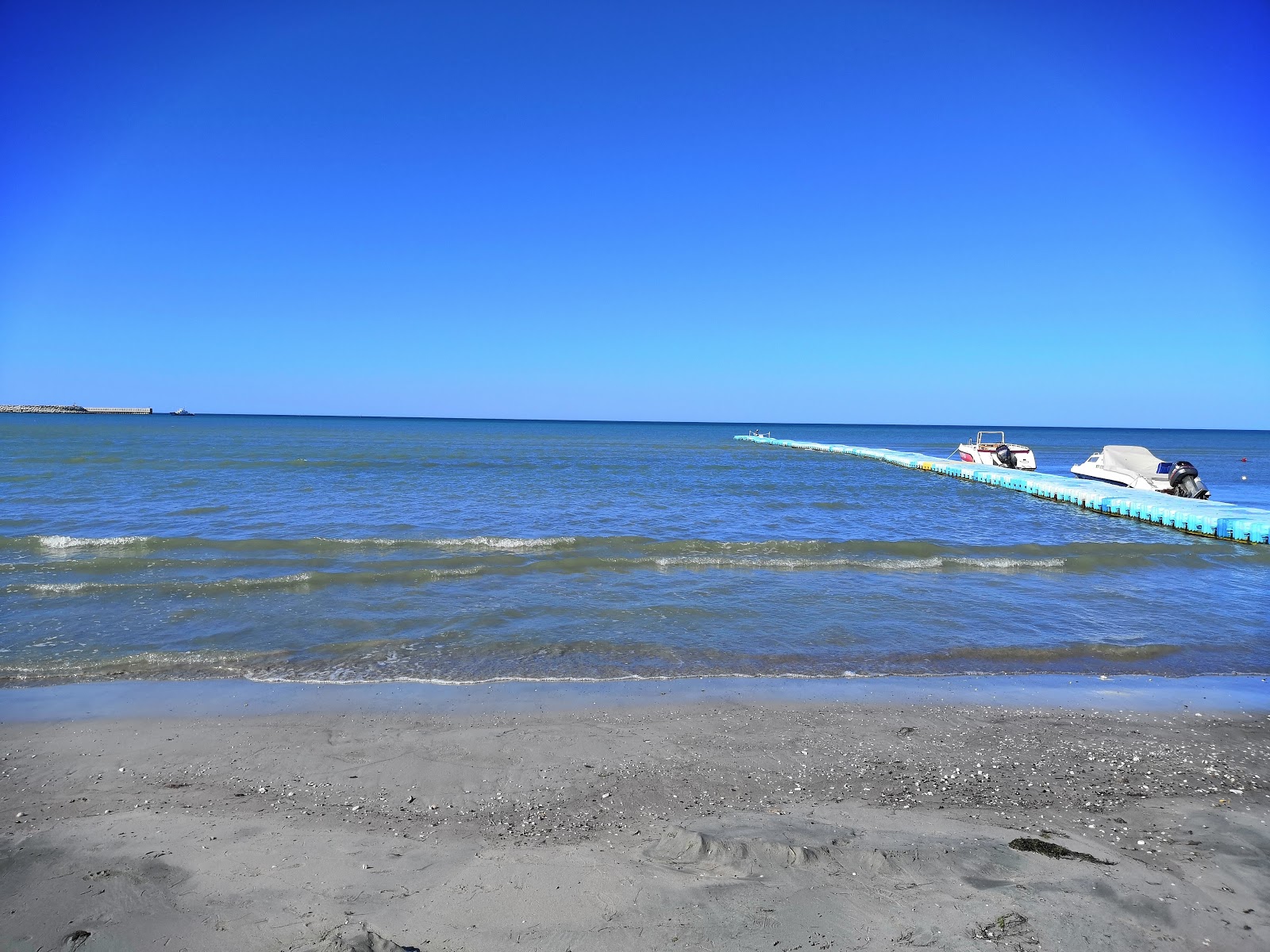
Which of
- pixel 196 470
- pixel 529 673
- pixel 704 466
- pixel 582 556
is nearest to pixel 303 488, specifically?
pixel 196 470

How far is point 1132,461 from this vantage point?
29.2m

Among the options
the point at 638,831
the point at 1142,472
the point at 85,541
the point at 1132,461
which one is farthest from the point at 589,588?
the point at 1132,461

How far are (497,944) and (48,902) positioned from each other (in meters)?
2.37

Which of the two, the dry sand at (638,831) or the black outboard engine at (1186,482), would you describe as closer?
the dry sand at (638,831)

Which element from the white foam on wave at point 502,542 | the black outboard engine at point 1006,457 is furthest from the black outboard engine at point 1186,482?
the white foam on wave at point 502,542

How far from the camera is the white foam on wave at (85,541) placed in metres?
14.2

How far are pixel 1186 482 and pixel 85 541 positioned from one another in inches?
1272

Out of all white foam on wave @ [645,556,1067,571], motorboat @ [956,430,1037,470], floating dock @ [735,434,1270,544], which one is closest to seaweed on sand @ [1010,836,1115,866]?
white foam on wave @ [645,556,1067,571]

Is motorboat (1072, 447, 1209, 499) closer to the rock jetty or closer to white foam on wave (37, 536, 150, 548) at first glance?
white foam on wave (37, 536, 150, 548)

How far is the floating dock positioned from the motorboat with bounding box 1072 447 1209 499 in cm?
73

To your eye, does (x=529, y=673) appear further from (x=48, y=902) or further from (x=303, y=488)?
(x=303, y=488)

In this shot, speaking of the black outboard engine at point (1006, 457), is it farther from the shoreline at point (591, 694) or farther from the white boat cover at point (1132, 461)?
the shoreline at point (591, 694)

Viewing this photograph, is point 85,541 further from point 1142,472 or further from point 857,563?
point 1142,472

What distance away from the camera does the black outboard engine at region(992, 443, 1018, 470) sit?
122ft
